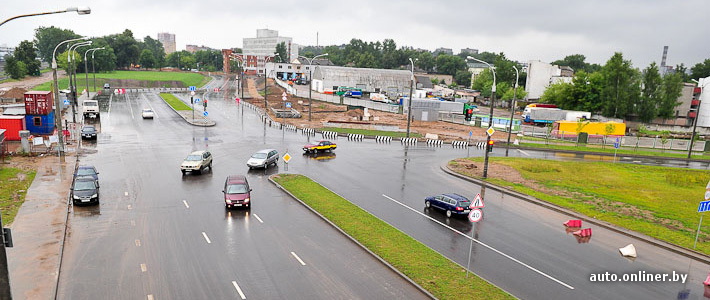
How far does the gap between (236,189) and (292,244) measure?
648cm

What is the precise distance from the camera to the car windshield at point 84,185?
23.3 metres

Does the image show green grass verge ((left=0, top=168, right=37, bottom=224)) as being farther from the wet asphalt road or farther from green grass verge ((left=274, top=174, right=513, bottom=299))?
green grass verge ((left=274, top=174, right=513, bottom=299))

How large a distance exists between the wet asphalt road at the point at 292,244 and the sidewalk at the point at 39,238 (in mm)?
547

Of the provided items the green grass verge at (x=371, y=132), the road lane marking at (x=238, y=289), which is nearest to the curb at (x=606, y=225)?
the road lane marking at (x=238, y=289)

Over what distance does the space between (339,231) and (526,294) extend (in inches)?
346

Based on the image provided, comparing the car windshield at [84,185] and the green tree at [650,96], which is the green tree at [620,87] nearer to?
the green tree at [650,96]

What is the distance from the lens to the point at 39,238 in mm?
18344

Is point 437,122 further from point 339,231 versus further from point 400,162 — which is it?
point 339,231

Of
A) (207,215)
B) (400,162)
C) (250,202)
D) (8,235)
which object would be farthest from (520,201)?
(8,235)

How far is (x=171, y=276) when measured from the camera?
1569 cm

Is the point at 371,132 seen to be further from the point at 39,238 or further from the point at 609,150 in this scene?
the point at 39,238

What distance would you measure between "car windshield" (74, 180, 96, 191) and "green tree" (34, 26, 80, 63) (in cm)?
15006

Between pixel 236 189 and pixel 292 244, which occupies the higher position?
pixel 236 189

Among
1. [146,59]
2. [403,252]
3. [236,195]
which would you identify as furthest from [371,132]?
[146,59]
